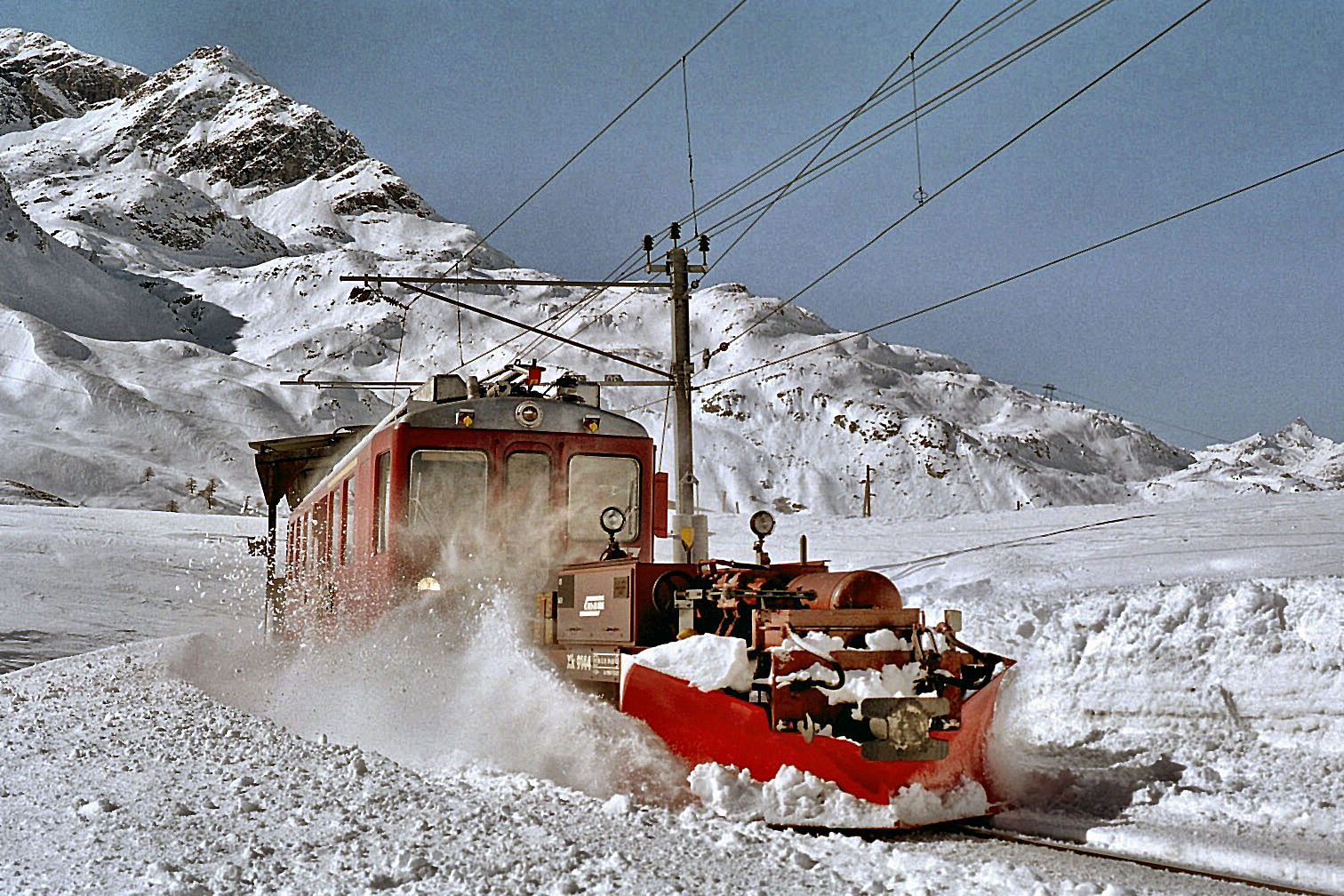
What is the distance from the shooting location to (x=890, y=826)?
6.33 m

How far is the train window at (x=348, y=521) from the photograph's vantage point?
11656mm

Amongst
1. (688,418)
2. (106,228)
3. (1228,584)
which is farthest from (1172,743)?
(106,228)

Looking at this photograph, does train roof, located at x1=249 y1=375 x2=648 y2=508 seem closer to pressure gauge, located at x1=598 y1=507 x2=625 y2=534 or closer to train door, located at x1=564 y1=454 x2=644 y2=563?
train door, located at x1=564 y1=454 x2=644 y2=563

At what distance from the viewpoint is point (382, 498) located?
10445 millimetres

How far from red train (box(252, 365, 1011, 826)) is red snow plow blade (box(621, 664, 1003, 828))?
0.01 metres

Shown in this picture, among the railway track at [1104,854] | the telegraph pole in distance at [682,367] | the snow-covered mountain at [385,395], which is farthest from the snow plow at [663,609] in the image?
the snow-covered mountain at [385,395]

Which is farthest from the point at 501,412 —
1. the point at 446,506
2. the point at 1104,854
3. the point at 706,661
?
the point at 1104,854

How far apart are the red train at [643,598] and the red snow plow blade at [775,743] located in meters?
0.01

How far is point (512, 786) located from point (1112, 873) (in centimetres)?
368

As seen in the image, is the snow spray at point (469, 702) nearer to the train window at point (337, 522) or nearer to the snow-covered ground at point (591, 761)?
the snow-covered ground at point (591, 761)

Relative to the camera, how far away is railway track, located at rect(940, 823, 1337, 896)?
538 cm

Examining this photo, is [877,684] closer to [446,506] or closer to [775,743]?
[775,743]

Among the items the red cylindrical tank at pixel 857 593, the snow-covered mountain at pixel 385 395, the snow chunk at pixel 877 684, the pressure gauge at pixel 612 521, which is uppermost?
the snow-covered mountain at pixel 385 395

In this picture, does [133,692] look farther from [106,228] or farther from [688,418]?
[106,228]
